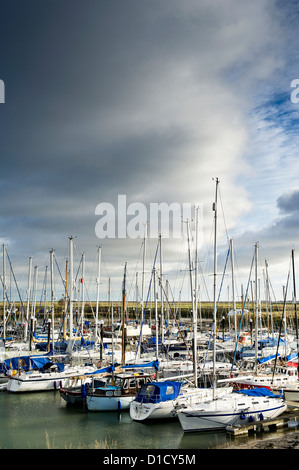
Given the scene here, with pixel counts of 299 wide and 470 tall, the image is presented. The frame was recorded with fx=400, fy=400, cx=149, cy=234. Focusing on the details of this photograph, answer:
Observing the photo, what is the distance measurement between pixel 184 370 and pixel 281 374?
799cm

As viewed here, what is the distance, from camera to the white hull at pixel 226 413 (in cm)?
2270

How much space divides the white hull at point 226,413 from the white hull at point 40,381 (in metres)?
15.0

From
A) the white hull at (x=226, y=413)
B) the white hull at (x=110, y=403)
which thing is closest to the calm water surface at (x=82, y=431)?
the white hull at (x=110, y=403)

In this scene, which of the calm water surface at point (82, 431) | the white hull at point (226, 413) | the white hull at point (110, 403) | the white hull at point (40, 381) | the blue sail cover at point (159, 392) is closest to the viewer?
the calm water surface at point (82, 431)

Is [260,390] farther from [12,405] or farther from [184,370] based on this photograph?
[12,405]

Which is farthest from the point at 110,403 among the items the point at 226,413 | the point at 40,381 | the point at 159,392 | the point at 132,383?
the point at 40,381

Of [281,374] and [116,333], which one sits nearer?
[281,374]

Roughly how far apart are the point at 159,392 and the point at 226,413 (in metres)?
4.47

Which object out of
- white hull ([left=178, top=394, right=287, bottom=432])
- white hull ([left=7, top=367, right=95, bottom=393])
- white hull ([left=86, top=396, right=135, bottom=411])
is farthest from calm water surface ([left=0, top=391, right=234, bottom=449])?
white hull ([left=7, top=367, right=95, bottom=393])

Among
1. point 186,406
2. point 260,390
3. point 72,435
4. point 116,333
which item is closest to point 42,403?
point 72,435

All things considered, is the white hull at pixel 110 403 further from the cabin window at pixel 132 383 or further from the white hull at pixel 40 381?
the white hull at pixel 40 381

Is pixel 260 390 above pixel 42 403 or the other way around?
above

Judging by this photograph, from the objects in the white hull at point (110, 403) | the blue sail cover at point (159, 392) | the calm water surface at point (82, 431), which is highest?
the blue sail cover at point (159, 392)
